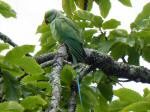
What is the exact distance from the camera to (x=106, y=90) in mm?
2703

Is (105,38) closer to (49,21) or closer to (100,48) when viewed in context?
(100,48)

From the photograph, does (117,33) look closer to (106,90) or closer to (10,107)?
(106,90)

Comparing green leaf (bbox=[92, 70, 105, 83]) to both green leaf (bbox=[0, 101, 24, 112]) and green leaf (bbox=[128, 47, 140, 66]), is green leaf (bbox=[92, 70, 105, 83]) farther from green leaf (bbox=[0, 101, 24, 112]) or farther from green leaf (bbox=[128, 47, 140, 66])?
green leaf (bbox=[0, 101, 24, 112])

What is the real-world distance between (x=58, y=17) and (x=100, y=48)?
0.94 m

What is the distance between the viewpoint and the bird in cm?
270

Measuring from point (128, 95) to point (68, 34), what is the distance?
1.35 m

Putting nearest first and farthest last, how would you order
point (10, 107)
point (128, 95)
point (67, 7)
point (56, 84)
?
point (10, 107), point (56, 84), point (128, 95), point (67, 7)

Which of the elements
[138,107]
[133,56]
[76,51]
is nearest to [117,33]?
[133,56]

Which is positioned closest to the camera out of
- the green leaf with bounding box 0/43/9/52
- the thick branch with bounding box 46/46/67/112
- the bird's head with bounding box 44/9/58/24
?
the thick branch with bounding box 46/46/67/112

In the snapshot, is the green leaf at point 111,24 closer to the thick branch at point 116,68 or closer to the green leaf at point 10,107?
the thick branch at point 116,68

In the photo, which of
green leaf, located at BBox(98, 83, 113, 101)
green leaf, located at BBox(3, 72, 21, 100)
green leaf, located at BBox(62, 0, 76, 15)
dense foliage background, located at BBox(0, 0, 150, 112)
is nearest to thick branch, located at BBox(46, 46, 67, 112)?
dense foliage background, located at BBox(0, 0, 150, 112)

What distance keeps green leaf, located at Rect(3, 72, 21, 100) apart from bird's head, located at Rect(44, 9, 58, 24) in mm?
1590

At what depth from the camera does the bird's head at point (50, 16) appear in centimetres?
361

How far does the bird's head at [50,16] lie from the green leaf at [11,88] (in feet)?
5.22
